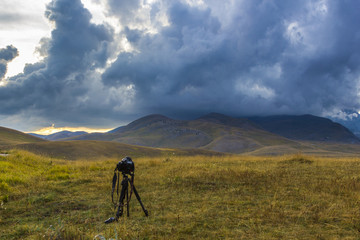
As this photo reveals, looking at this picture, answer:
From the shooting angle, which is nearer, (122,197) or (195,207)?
(122,197)

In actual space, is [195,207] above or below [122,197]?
below

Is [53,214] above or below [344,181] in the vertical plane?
below

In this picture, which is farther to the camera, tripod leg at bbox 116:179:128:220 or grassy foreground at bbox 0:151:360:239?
tripod leg at bbox 116:179:128:220

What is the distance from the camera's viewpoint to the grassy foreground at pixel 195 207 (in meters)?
5.95

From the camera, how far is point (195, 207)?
8.05 m

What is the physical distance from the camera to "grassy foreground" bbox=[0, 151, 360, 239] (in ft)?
19.5

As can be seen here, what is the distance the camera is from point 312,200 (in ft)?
28.0

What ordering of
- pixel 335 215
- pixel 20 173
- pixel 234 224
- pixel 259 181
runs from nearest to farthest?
pixel 234 224, pixel 335 215, pixel 259 181, pixel 20 173

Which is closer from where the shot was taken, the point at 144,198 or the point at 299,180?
the point at 144,198

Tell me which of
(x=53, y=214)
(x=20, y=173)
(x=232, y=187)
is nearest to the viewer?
(x=53, y=214)

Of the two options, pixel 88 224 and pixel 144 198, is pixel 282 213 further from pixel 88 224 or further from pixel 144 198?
pixel 88 224

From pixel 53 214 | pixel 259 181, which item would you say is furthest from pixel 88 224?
pixel 259 181

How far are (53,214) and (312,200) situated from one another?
8.31 meters

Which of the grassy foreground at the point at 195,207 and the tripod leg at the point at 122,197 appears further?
the tripod leg at the point at 122,197
